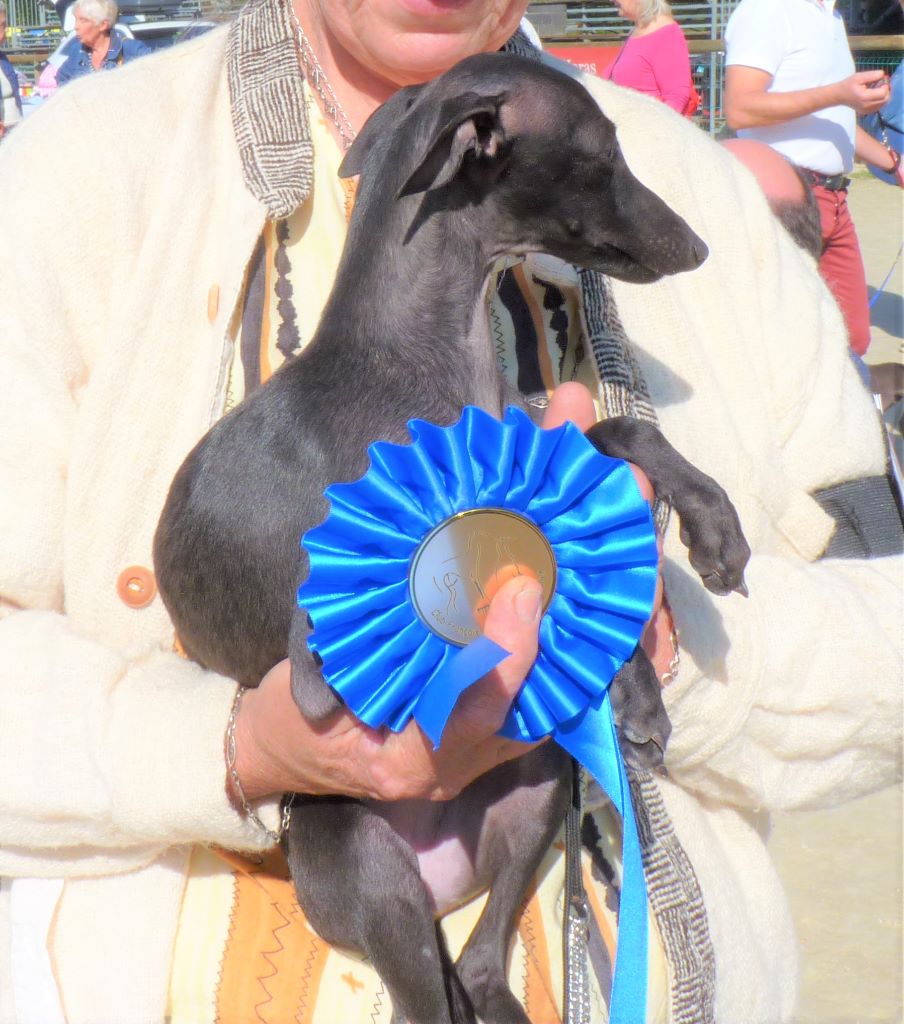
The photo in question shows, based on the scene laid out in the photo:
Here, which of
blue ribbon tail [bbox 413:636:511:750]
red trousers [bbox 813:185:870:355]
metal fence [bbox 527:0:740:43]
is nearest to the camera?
blue ribbon tail [bbox 413:636:511:750]

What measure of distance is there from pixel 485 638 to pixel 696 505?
16.4 inches

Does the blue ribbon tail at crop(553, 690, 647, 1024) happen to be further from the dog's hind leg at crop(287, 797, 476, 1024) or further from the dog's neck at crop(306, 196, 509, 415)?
the dog's neck at crop(306, 196, 509, 415)

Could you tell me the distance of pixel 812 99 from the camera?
518 cm

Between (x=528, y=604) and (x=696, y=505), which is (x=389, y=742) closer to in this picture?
(x=528, y=604)

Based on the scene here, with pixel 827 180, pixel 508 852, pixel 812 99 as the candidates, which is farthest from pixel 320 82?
pixel 827 180

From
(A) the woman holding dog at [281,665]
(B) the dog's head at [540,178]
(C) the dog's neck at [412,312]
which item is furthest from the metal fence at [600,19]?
(C) the dog's neck at [412,312]

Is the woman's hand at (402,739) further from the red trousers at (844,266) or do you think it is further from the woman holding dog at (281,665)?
the red trousers at (844,266)

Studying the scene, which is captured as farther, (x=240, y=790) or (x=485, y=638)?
(x=240, y=790)

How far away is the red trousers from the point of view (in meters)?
5.46

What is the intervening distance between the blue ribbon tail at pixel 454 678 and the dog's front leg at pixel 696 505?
1.30 feet

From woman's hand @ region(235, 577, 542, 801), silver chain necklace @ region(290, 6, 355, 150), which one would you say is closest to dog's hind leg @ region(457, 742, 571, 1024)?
woman's hand @ region(235, 577, 542, 801)

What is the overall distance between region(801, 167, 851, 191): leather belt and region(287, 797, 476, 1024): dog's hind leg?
438 centimetres

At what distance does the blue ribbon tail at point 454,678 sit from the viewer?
1346mm

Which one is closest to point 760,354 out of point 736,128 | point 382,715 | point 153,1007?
point 382,715
